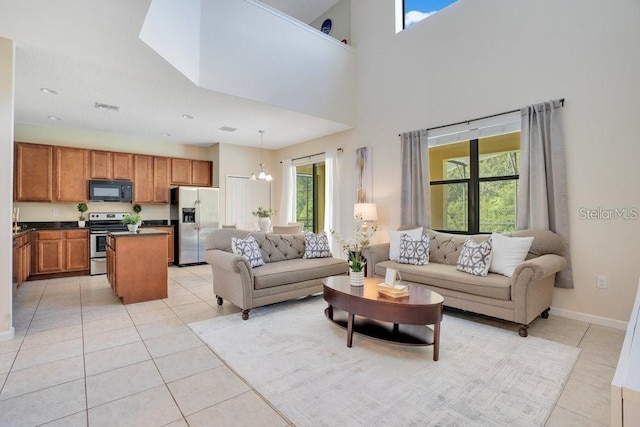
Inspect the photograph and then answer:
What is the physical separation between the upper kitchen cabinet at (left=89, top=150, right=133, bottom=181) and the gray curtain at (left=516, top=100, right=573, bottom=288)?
677cm

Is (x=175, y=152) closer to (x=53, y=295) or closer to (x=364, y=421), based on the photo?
(x=53, y=295)

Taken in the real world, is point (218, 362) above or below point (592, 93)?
below

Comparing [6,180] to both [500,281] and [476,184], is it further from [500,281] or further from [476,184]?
[476,184]

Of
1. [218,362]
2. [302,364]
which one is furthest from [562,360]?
[218,362]

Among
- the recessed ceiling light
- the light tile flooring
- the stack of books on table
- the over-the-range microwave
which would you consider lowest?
the light tile flooring

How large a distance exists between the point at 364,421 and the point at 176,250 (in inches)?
232

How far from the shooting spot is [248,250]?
3662mm

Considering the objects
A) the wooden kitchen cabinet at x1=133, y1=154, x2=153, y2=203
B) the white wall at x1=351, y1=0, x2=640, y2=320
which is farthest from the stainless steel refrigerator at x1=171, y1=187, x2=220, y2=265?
the white wall at x1=351, y1=0, x2=640, y2=320

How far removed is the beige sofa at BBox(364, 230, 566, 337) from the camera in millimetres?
2852

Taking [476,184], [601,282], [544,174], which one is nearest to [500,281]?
[601,282]

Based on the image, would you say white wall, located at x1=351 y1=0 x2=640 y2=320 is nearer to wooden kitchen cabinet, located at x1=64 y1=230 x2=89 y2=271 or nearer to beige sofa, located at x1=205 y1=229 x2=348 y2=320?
beige sofa, located at x1=205 y1=229 x2=348 y2=320

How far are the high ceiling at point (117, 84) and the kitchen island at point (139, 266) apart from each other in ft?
6.29

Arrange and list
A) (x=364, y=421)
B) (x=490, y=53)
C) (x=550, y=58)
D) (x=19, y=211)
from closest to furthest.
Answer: (x=364, y=421), (x=550, y=58), (x=490, y=53), (x=19, y=211)

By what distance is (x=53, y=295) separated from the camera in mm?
4273
